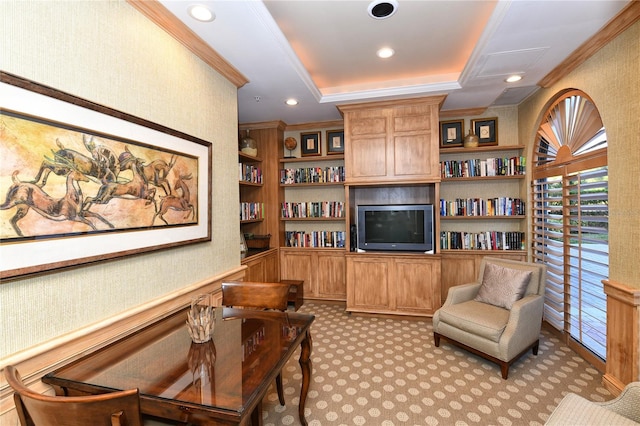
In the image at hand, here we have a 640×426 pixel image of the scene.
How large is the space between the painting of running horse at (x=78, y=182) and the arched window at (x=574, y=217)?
128 inches

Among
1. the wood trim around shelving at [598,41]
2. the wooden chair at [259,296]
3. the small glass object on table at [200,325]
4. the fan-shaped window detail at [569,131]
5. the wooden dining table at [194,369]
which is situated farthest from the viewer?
the fan-shaped window detail at [569,131]

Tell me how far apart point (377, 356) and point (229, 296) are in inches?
59.4

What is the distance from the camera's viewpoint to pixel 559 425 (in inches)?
44.7

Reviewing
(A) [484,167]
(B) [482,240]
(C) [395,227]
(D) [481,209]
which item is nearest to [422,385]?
(C) [395,227]

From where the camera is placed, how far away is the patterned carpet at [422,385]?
194cm

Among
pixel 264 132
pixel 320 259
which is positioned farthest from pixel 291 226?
pixel 264 132

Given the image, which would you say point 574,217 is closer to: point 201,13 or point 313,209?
point 313,209

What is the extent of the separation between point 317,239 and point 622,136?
10.9ft

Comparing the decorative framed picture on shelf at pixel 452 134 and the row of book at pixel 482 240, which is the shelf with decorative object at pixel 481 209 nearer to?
the row of book at pixel 482 240

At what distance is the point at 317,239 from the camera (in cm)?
439

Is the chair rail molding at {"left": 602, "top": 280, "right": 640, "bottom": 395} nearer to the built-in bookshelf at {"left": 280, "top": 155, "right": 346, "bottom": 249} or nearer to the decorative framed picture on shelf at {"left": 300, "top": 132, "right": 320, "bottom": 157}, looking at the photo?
the built-in bookshelf at {"left": 280, "top": 155, "right": 346, "bottom": 249}

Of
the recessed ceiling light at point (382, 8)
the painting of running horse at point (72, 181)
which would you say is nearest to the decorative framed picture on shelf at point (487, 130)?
the recessed ceiling light at point (382, 8)

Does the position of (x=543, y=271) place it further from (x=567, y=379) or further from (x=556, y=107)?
(x=556, y=107)

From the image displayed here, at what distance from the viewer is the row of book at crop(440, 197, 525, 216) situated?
12.3ft
